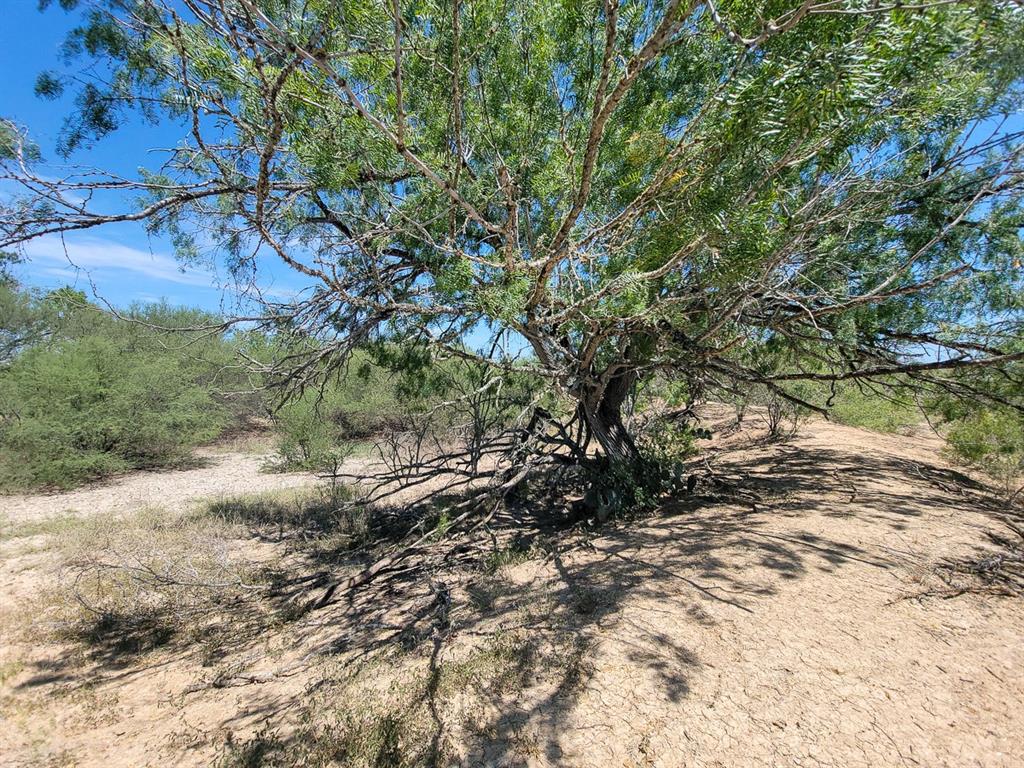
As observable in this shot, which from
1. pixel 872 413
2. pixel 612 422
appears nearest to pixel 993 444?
pixel 872 413

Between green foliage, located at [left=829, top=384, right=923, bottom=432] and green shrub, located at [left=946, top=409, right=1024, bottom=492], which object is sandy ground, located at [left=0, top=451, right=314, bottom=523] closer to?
green foliage, located at [left=829, top=384, right=923, bottom=432]

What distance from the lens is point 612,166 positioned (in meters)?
3.69

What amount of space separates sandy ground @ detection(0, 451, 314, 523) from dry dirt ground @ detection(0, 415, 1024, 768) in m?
4.70

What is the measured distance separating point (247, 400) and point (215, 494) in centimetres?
869

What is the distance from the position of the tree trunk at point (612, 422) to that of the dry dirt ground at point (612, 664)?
1.05 metres

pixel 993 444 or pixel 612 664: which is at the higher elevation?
pixel 993 444

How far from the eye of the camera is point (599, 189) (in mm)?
3711

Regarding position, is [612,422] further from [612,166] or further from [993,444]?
[993,444]

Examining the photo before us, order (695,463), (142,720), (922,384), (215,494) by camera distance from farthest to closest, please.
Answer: (215,494) < (695,463) < (922,384) < (142,720)

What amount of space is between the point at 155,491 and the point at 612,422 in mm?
10722

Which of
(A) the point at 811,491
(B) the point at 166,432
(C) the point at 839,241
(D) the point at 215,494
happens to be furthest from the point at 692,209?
(B) the point at 166,432

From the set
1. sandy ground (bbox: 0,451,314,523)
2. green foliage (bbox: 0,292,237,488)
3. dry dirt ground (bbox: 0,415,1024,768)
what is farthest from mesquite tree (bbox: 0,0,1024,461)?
green foliage (bbox: 0,292,237,488)

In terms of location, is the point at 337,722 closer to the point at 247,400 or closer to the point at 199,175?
the point at 199,175

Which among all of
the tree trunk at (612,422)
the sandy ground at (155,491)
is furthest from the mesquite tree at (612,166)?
the sandy ground at (155,491)
